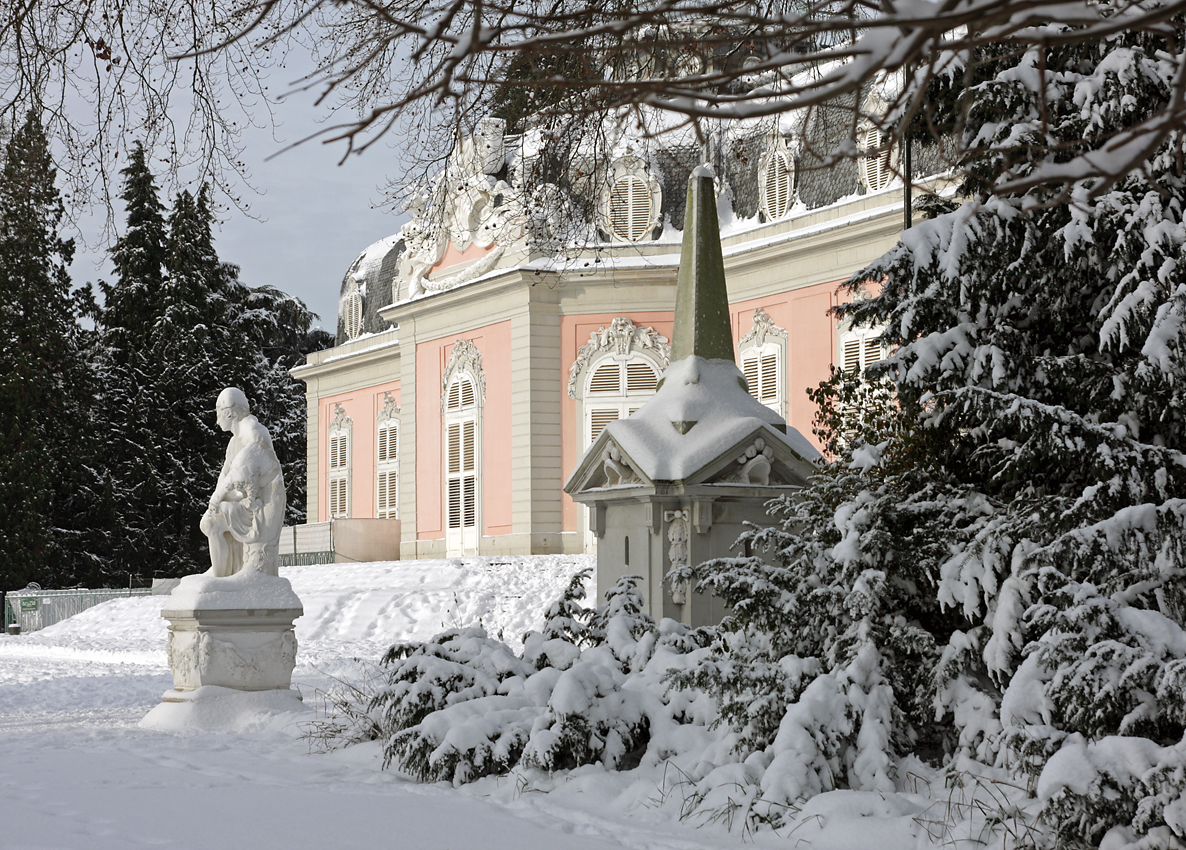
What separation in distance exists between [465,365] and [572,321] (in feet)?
9.28

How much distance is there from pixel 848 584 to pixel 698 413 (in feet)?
11.5

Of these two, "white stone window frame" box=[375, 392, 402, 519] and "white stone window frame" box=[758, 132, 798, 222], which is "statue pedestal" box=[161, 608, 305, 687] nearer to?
"white stone window frame" box=[758, 132, 798, 222]

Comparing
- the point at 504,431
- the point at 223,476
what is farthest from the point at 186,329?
the point at 223,476

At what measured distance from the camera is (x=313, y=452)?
3469 centimetres

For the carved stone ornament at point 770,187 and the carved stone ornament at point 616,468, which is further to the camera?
the carved stone ornament at point 770,187

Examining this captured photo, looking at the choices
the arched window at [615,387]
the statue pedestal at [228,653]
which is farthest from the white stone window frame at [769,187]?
the statue pedestal at [228,653]

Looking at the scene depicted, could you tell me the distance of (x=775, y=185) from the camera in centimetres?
2455

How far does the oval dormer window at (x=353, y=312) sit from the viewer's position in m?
34.2

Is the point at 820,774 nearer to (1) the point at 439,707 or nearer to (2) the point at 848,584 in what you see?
(2) the point at 848,584

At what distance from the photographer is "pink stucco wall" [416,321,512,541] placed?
85.5ft

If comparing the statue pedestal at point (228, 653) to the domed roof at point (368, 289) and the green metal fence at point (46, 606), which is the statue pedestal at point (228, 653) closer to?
the green metal fence at point (46, 606)

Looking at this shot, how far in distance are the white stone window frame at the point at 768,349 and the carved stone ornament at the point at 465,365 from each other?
5.64 metres

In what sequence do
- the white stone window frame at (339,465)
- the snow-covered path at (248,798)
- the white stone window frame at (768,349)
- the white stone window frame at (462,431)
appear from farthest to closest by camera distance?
the white stone window frame at (339,465)
the white stone window frame at (462,431)
the white stone window frame at (768,349)
the snow-covered path at (248,798)

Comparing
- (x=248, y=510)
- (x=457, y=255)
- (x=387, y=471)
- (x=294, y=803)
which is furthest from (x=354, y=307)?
(x=294, y=803)
